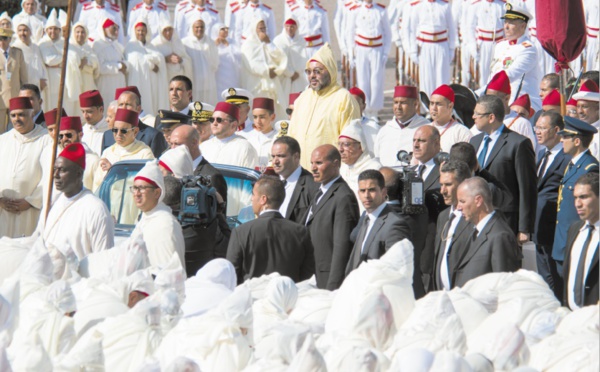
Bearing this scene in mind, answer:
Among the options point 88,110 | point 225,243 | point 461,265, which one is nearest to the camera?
point 461,265

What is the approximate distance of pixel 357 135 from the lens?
12281 millimetres

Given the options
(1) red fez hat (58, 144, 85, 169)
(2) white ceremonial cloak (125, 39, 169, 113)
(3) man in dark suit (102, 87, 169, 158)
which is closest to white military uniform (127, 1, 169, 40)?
(2) white ceremonial cloak (125, 39, 169, 113)

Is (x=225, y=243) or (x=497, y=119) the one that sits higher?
(x=497, y=119)

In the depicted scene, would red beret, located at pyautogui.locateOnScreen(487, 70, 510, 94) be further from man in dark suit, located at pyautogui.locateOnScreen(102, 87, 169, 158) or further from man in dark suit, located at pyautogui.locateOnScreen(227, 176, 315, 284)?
man in dark suit, located at pyautogui.locateOnScreen(227, 176, 315, 284)

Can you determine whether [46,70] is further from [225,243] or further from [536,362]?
[536,362]

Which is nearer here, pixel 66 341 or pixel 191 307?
pixel 66 341

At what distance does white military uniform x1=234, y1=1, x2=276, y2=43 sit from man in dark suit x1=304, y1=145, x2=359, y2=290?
11845mm

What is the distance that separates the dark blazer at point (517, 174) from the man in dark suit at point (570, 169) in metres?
0.31

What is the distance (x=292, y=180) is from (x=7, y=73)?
7845 millimetres

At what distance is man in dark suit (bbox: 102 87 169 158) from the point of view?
14305 mm

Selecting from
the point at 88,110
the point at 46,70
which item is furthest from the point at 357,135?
the point at 46,70

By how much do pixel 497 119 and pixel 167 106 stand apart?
10.2m

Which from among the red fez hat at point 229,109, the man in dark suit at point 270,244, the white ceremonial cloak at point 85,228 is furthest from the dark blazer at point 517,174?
the white ceremonial cloak at point 85,228

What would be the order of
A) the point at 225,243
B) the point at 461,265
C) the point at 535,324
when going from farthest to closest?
the point at 225,243, the point at 461,265, the point at 535,324
